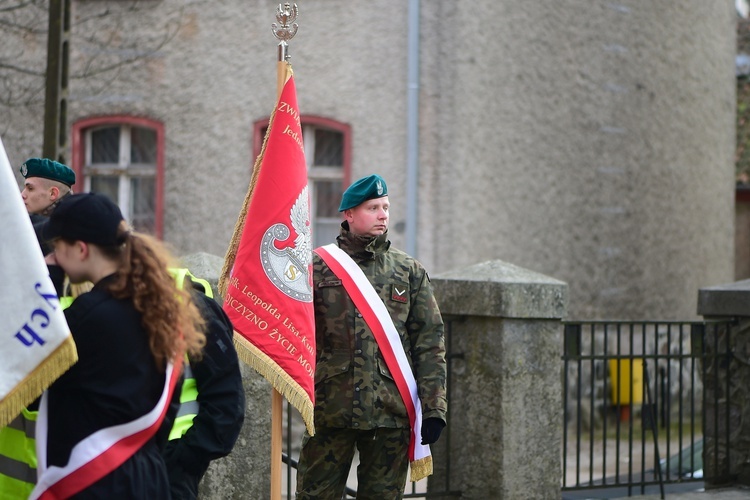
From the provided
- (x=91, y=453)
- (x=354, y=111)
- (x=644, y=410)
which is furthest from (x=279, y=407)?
(x=354, y=111)

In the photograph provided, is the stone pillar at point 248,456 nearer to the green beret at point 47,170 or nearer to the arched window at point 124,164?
the green beret at point 47,170

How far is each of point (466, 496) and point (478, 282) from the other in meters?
1.21

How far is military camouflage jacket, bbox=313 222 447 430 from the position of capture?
5.21 m

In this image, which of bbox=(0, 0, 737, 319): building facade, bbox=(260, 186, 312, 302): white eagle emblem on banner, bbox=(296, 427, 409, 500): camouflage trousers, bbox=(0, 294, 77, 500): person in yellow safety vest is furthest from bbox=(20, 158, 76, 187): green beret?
bbox=(0, 0, 737, 319): building facade

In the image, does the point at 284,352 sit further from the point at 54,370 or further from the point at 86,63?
the point at 86,63

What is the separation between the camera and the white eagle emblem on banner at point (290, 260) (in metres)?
5.00

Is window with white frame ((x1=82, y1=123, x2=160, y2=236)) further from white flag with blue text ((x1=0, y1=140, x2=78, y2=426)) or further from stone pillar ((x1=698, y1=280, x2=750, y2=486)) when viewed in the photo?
white flag with blue text ((x1=0, y1=140, x2=78, y2=426))

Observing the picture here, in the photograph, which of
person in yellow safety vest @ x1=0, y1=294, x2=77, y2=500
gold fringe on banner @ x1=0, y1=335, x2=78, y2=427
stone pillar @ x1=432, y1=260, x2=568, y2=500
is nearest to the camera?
gold fringe on banner @ x1=0, y1=335, x2=78, y2=427

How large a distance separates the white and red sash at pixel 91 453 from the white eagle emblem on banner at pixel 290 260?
1.63 meters

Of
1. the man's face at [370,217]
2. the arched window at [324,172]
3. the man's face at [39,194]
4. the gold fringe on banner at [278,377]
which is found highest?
the arched window at [324,172]

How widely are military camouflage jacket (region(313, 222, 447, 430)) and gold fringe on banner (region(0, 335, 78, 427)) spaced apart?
2.11 m

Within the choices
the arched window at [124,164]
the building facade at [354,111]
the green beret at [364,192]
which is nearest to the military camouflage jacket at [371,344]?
the green beret at [364,192]

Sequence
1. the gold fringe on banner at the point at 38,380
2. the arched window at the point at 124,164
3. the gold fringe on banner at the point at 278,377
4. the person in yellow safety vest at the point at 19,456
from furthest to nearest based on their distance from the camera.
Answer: the arched window at the point at 124,164
the gold fringe on banner at the point at 278,377
the person in yellow safety vest at the point at 19,456
the gold fringe on banner at the point at 38,380

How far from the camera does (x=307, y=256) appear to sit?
5133 millimetres
